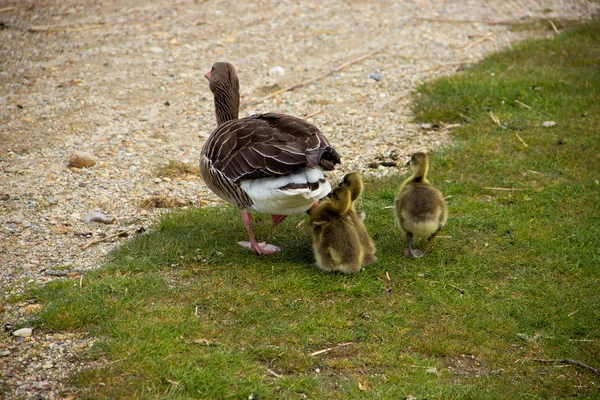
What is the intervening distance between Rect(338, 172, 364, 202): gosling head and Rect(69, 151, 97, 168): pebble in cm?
327

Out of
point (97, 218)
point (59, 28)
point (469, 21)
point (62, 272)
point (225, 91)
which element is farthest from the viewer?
point (469, 21)

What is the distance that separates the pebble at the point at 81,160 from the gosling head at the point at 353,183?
327 cm

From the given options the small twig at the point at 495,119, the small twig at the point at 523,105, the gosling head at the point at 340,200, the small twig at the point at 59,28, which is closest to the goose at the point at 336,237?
the gosling head at the point at 340,200

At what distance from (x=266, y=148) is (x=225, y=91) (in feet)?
5.25

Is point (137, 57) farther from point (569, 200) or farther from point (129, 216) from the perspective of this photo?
point (569, 200)

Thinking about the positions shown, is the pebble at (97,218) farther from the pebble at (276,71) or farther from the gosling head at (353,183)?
the pebble at (276,71)

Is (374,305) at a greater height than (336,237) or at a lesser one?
lesser

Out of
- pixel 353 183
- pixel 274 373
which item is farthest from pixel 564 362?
pixel 353 183

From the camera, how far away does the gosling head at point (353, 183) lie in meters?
5.88

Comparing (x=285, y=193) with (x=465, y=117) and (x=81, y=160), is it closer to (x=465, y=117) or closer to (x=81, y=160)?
(x=81, y=160)

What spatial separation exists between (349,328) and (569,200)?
3216 mm

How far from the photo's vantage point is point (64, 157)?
26.0ft

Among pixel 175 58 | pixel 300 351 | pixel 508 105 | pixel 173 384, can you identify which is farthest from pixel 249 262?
pixel 175 58

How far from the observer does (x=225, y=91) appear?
6871mm
